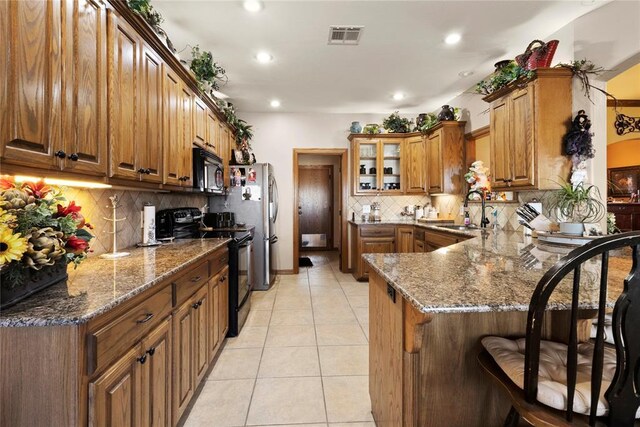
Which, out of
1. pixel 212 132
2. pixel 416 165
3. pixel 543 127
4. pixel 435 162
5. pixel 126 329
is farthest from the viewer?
pixel 416 165

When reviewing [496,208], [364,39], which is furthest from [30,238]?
[496,208]

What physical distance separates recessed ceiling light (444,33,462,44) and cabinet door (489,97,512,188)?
28.0 inches

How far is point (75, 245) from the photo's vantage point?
1.13m

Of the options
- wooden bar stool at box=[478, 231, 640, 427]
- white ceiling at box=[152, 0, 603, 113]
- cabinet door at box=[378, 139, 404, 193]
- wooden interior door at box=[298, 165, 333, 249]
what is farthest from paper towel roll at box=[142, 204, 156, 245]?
wooden interior door at box=[298, 165, 333, 249]

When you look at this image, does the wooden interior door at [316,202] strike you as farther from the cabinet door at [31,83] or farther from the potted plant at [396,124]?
the cabinet door at [31,83]

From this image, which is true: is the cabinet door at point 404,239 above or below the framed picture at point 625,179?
below

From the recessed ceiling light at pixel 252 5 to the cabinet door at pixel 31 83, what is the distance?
1.48 meters

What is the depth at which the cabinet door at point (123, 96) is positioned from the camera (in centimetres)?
156

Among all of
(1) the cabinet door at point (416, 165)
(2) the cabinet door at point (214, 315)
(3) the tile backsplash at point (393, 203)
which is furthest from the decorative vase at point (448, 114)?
(2) the cabinet door at point (214, 315)

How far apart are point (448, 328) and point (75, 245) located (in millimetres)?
1472

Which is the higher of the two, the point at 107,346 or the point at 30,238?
the point at 30,238

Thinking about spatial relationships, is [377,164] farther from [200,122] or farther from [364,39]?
[200,122]

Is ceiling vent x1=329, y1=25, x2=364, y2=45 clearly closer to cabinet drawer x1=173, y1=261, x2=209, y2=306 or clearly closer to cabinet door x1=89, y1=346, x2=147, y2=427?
cabinet drawer x1=173, y1=261, x2=209, y2=306

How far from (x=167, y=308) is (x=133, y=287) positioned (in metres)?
0.34
